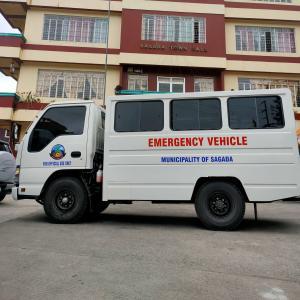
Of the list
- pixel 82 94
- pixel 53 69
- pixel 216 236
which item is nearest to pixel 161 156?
pixel 216 236

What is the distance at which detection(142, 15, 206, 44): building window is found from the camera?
18562 mm

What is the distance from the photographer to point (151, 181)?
628 cm

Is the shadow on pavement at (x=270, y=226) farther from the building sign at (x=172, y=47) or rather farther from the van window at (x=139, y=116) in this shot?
the building sign at (x=172, y=47)

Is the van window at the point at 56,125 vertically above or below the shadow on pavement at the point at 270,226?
above

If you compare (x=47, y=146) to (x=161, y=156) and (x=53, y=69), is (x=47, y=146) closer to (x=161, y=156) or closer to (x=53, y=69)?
(x=161, y=156)

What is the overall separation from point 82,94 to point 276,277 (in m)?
16.6

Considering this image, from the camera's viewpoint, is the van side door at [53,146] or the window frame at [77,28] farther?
the window frame at [77,28]

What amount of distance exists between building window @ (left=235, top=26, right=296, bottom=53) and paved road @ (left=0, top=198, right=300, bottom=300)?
49.8 feet

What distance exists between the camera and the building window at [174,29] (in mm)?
18562

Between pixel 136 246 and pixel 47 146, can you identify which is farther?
pixel 47 146

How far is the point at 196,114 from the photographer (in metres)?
6.37

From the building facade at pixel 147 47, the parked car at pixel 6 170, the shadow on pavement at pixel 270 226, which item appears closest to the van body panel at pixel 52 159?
the parked car at pixel 6 170

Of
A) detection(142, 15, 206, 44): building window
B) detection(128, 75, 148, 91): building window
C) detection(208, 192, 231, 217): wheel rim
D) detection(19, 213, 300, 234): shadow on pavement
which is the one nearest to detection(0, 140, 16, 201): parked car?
detection(19, 213, 300, 234): shadow on pavement

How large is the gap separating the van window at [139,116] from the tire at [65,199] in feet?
5.23
